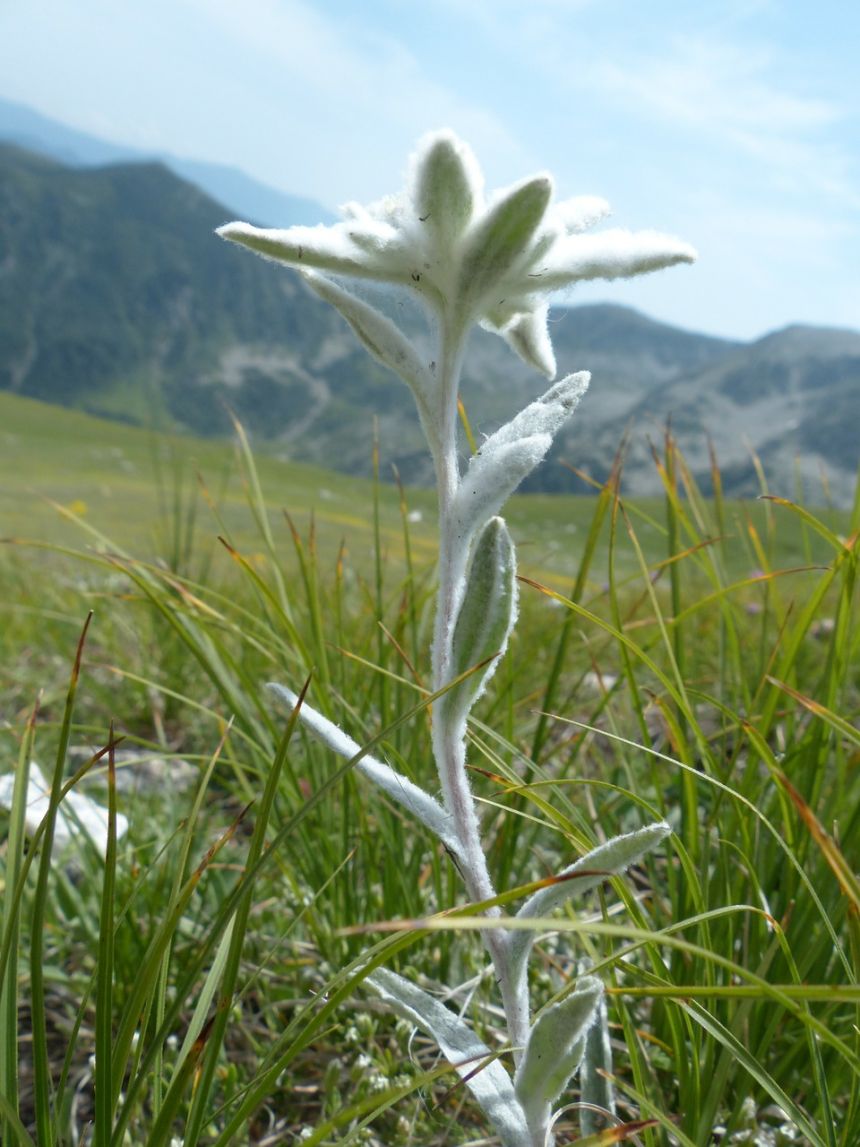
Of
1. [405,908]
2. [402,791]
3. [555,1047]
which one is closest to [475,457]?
[402,791]

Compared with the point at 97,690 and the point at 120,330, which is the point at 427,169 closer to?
the point at 97,690

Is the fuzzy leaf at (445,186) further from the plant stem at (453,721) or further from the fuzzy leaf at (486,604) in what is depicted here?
the fuzzy leaf at (486,604)

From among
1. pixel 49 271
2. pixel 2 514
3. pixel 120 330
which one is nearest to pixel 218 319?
pixel 120 330

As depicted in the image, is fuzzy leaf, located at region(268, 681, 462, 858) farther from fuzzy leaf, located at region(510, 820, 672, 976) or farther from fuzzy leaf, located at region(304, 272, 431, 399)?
fuzzy leaf, located at region(304, 272, 431, 399)

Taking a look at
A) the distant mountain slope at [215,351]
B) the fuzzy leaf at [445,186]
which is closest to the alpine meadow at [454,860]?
the fuzzy leaf at [445,186]

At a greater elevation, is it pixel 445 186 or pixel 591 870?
pixel 445 186

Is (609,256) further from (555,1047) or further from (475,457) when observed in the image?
(555,1047)

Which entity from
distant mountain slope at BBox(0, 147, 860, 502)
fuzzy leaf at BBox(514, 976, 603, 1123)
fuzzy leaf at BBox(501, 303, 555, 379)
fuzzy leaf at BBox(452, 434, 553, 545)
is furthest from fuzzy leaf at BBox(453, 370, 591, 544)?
distant mountain slope at BBox(0, 147, 860, 502)
